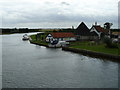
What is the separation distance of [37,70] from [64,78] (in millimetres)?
3480

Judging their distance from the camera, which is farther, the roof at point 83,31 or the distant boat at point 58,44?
the roof at point 83,31

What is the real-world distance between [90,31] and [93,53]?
18.8m

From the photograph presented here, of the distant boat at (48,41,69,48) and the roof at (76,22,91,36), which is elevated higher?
the roof at (76,22,91,36)

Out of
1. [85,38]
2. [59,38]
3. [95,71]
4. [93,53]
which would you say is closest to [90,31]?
[85,38]

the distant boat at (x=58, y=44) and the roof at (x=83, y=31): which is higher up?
the roof at (x=83, y=31)

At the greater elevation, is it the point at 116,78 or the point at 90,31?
the point at 90,31

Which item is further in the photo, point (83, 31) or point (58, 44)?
point (83, 31)

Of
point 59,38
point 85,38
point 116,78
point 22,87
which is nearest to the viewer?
point 22,87

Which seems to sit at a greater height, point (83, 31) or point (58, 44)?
point (83, 31)

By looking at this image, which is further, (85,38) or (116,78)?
(85,38)

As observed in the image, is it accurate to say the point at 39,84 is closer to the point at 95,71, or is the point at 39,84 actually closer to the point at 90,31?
the point at 95,71

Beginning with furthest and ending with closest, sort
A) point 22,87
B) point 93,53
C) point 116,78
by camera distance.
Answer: point 93,53
point 116,78
point 22,87

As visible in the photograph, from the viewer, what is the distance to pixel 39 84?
1259 centimetres

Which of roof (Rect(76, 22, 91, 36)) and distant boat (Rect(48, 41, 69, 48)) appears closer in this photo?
distant boat (Rect(48, 41, 69, 48))
